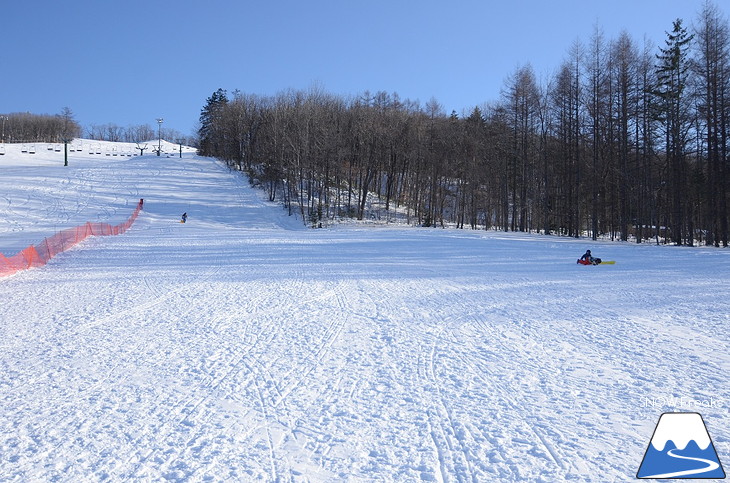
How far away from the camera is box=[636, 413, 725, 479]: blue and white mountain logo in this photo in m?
3.62

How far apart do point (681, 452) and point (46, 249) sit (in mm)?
20238

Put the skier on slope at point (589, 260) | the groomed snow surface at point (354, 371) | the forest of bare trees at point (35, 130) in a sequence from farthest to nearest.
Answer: the forest of bare trees at point (35, 130) → the skier on slope at point (589, 260) → the groomed snow surface at point (354, 371)

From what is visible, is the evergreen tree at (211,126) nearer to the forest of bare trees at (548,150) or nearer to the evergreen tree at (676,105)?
the forest of bare trees at (548,150)

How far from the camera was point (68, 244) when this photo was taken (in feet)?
68.7

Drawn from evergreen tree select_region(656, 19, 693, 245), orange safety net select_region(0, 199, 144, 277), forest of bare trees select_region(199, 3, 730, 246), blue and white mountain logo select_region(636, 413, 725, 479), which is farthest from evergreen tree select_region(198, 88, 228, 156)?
blue and white mountain logo select_region(636, 413, 725, 479)

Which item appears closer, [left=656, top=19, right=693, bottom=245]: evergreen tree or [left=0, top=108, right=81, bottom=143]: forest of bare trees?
[left=656, top=19, right=693, bottom=245]: evergreen tree

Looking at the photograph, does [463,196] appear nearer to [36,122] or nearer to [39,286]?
[39,286]

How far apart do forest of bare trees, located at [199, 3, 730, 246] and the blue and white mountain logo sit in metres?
28.2

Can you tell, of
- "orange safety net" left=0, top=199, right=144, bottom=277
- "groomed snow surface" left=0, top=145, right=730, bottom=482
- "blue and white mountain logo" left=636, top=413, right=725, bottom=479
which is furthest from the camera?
"orange safety net" left=0, top=199, right=144, bottom=277

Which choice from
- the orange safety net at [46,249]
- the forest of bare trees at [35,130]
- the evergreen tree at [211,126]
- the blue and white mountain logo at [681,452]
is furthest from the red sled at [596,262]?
the forest of bare trees at [35,130]

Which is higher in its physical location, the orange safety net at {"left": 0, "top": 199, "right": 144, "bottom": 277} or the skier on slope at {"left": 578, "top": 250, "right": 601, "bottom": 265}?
the orange safety net at {"left": 0, "top": 199, "right": 144, "bottom": 277}

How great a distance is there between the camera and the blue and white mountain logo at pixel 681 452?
362 cm

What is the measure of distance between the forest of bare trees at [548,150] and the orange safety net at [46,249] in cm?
1606

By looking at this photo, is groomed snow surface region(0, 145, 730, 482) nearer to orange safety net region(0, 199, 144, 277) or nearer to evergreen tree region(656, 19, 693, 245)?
orange safety net region(0, 199, 144, 277)
